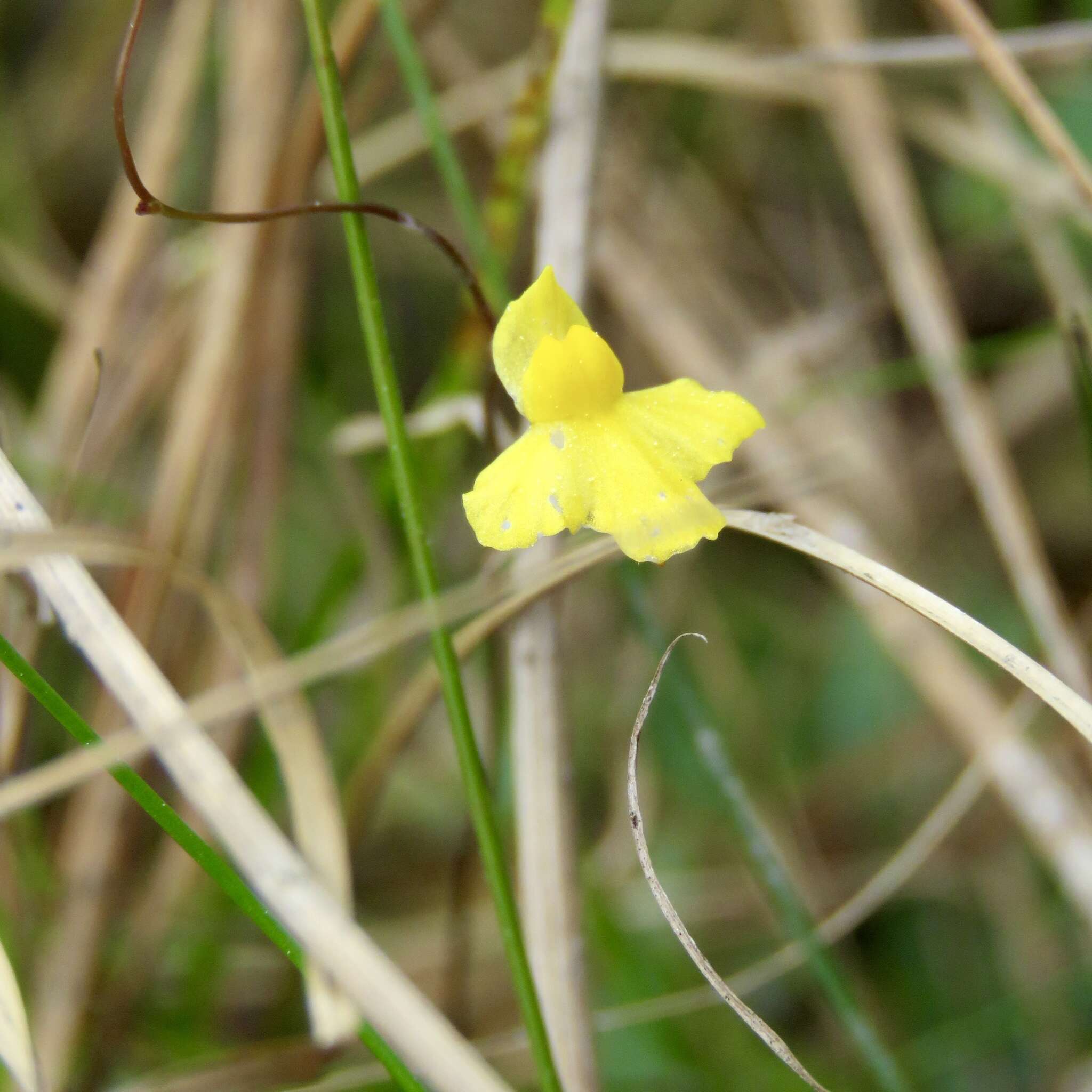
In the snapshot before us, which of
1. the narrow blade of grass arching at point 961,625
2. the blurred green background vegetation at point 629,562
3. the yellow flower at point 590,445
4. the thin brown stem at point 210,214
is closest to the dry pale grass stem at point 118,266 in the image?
the blurred green background vegetation at point 629,562

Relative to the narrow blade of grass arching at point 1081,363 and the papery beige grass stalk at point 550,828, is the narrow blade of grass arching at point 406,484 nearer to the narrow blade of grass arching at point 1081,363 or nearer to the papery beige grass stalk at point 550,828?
the papery beige grass stalk at point 550,828

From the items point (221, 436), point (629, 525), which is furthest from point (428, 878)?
point (629, 525)

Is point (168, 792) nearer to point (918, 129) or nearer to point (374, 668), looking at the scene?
point (374, 668)

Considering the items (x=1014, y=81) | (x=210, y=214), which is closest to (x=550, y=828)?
(x=210, y=214)

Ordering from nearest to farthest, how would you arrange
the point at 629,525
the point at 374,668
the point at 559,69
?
the point at 629,525, the point at 559,69, the point at 374,668

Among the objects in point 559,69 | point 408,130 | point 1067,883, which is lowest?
point 1067,883

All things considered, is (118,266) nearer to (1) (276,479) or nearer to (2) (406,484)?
(1) (276,479)
